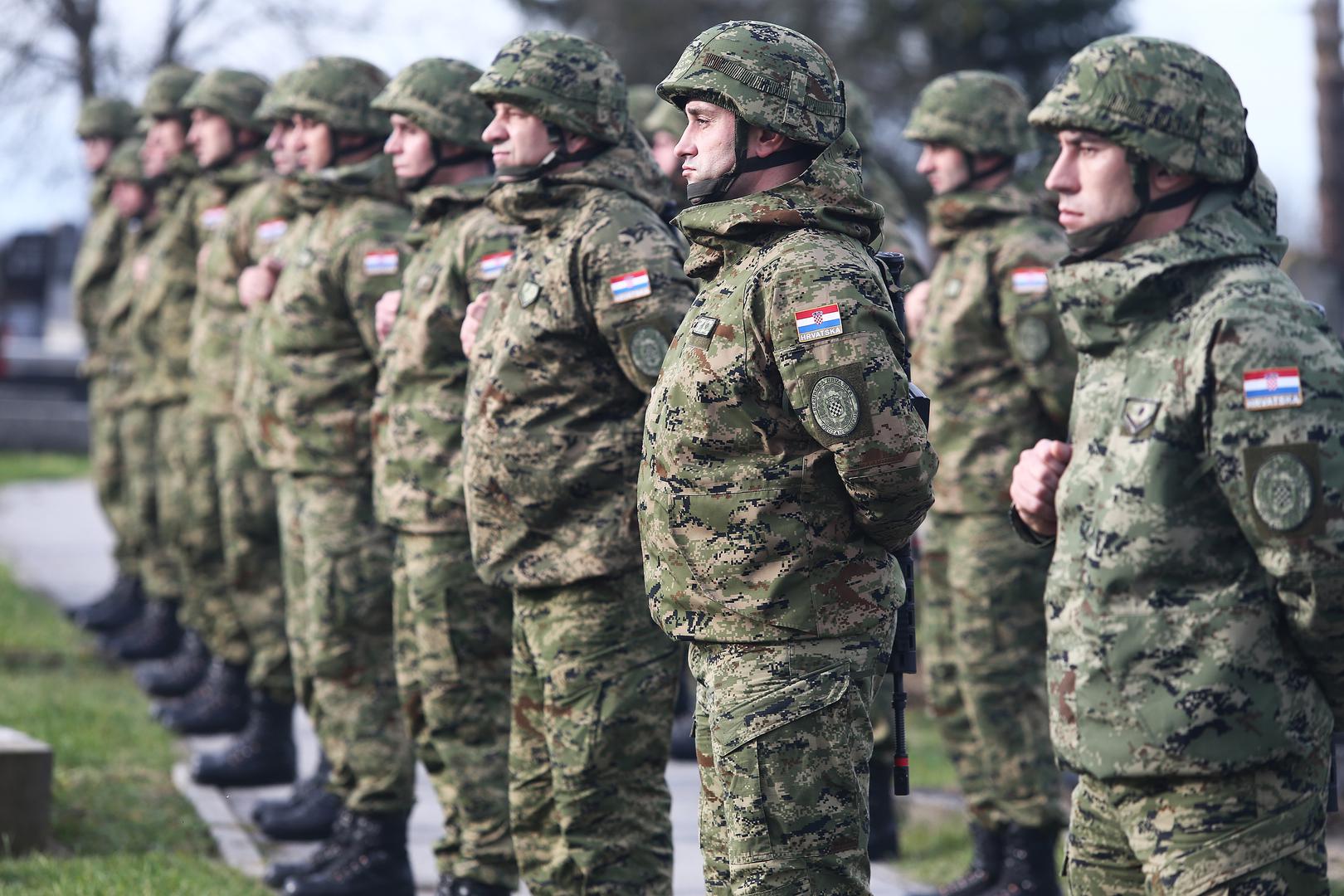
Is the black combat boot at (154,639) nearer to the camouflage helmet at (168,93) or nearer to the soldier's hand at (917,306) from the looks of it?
the camouflage helmet at (168,93)

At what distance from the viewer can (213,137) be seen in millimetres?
9266

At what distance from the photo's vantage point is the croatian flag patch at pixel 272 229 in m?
8.26

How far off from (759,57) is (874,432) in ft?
3.12

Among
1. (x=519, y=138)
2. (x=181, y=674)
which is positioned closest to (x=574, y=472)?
(x=519, y=138)

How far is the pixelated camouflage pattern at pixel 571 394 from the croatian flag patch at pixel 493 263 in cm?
51

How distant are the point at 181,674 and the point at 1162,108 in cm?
781

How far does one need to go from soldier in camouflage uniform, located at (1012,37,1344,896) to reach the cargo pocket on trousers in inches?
19.7

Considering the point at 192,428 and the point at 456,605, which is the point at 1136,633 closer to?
the point at 456,605

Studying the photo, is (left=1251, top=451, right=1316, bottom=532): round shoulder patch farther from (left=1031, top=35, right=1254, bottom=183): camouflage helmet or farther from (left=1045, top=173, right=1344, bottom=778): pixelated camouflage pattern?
(left=1031, top=35, right=1254, bottom=183): camouflage helmet

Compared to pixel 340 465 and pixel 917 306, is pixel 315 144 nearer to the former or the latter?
pixel 340 465

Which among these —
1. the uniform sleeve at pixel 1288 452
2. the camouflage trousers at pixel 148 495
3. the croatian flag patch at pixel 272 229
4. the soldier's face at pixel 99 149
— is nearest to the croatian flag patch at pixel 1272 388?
the uniform sleeve at pixel 1288 452

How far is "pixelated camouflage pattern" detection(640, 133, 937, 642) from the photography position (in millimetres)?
3990

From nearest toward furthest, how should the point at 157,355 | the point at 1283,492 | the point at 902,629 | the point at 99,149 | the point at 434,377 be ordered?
the point at 1283,492 < the point at 902,629 < the point at 434,377 < the point at 157,355 < the point at 99,149

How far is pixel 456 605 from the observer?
581 centimetres
